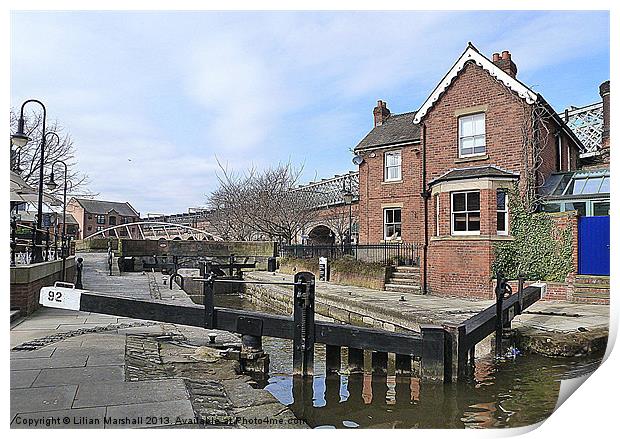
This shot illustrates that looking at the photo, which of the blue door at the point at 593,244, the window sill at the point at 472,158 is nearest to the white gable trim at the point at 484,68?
the window sill at the point at 472,158

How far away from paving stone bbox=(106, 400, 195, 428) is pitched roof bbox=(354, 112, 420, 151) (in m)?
12.7

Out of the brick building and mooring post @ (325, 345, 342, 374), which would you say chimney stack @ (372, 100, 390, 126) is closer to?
the brick building

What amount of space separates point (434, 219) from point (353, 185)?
1196 cm

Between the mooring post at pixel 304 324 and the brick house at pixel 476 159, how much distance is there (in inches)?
272

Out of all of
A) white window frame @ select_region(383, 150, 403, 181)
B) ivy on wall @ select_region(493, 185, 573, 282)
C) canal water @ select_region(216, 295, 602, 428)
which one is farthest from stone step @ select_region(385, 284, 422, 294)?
canal water @ select_region(216, 295, 602, 428)

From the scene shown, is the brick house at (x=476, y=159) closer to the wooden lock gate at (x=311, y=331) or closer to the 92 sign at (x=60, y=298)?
the wooden lock gate at (x=311, y=331)

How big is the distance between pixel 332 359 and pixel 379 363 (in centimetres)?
50

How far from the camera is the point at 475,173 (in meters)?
11.5

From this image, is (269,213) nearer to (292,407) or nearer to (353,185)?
(353,185)

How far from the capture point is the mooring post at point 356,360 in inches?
211

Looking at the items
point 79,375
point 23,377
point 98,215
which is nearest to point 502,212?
point 79,375

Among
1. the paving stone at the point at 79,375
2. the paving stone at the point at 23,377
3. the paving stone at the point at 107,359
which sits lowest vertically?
the paving stone at the point at 107,359

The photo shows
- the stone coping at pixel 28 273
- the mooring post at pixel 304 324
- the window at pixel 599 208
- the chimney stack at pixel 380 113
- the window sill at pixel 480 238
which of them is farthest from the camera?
the chimney stack at pixel 380 113

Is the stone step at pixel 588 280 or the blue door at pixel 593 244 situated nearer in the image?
the stone step at pixel 588 280
